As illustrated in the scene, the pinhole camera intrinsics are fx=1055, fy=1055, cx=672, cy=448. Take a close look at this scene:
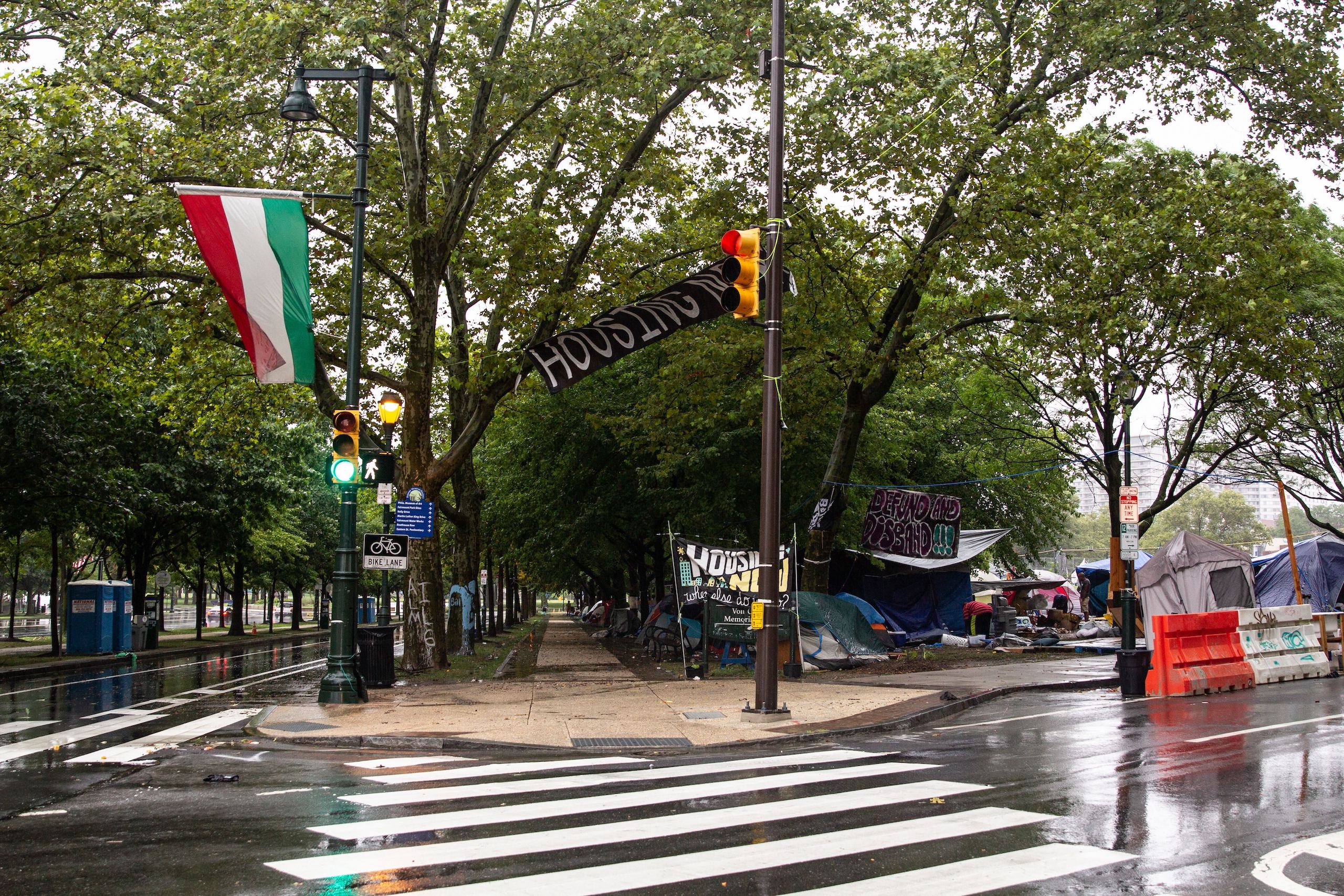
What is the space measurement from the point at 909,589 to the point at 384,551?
17936 millimetres

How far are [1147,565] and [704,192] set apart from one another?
14.2 metres

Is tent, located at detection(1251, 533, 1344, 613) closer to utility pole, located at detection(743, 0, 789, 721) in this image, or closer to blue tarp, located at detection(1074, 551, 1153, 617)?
blue tarp, located at detection(1074, 551, 1153, 617)

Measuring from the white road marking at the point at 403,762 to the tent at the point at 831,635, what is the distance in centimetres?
1049

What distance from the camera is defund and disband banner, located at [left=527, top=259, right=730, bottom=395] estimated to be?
1553 centimetres

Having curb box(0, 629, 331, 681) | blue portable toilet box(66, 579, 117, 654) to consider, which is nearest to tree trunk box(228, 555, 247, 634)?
curb box(0, 629, 331, 681)

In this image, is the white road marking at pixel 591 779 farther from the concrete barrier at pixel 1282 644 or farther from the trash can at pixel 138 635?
the trash can at pixel 138 635

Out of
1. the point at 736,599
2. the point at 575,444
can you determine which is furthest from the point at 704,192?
the point at 575,444

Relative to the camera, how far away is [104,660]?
91.0ft

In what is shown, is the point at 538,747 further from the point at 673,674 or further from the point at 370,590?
the point at 370,590

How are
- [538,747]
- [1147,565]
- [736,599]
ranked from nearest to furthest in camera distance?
[538,747] → [736,599] → [1147,565]

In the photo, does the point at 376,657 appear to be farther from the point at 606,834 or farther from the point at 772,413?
the point at 606,834

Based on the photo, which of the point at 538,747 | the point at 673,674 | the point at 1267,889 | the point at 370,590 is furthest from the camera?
the point at 370,590

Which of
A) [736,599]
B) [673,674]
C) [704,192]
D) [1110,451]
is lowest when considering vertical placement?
[673,674]

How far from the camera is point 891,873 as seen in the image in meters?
5.81
